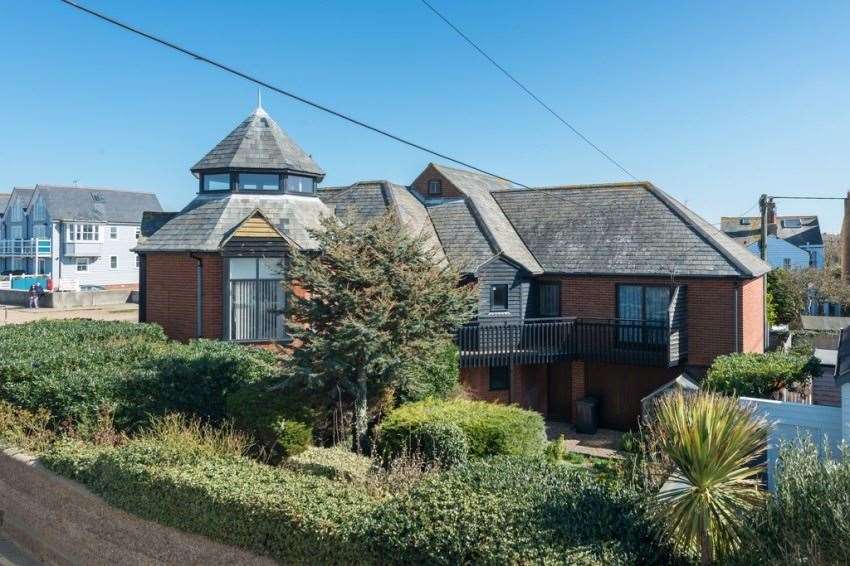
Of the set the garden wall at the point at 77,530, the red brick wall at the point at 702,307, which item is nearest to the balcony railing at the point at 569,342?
the red brick wall at the point at 702,307

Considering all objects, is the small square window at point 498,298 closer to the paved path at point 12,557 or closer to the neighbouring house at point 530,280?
the neighbouring house at point 530,280

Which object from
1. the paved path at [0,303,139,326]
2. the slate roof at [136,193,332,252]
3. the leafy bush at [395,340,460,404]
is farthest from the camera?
the paved path at [0,303,139,326]

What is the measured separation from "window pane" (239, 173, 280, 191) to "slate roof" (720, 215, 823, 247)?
42.4m

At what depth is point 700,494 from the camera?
19.6 feet

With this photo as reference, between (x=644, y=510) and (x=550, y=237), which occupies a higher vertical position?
(x=550, y=237)

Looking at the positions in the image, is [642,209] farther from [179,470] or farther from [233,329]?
[179,470]

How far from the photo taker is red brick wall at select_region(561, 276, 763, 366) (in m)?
18.6

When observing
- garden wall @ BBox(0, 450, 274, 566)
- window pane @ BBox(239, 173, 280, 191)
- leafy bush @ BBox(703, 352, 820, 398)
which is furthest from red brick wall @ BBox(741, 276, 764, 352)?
garden wall @ BBox(0, 450, 274, 566)

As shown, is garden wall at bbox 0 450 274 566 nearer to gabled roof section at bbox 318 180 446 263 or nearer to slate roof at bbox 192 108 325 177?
slate roof at bbox 192 108 325 177

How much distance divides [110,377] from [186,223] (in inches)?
305

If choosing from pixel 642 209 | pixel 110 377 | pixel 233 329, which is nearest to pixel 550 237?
pixel 642 209

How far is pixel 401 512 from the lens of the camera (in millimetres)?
6547

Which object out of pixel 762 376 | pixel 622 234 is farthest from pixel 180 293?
pixel 762 376

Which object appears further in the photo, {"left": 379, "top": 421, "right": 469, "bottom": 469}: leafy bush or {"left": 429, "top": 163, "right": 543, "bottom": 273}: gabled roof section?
{"left": 429, "top": 163, "right": 543, "bottom": 273}: gabled roof section
